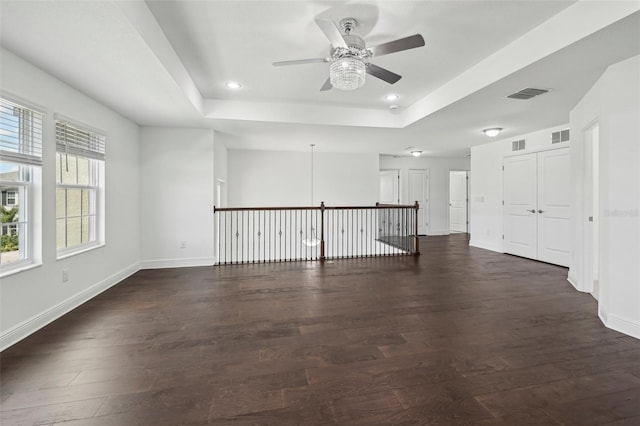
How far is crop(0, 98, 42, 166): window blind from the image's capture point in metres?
2.50

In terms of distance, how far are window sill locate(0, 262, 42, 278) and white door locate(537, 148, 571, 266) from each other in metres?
7.51

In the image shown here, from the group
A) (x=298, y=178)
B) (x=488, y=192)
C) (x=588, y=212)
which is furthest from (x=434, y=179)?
(x=588, y=212)

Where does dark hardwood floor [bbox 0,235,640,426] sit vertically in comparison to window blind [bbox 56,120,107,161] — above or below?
below

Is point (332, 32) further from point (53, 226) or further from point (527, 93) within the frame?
point (53, 226)

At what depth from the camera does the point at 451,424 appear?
1.62 m

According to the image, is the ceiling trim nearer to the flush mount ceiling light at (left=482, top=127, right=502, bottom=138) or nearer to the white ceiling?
the white ceiling

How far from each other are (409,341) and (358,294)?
1299 mm

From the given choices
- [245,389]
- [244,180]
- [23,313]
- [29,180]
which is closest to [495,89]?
[245,389]

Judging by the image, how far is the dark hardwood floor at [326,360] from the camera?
173 cm

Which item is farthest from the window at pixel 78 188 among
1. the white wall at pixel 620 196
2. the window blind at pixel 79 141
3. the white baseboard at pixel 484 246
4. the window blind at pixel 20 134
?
the white baseboard at pixel 484 246

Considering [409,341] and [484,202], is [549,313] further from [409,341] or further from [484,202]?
[484,202]

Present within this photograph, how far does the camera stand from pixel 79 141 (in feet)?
11.7

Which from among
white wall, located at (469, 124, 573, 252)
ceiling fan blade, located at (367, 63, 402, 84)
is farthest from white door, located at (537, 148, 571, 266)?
ceiling fan blade, located at (367, 63, 402, 84)

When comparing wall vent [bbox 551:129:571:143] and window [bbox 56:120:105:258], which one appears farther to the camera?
wall vent [bbox 551:129:571:143]
